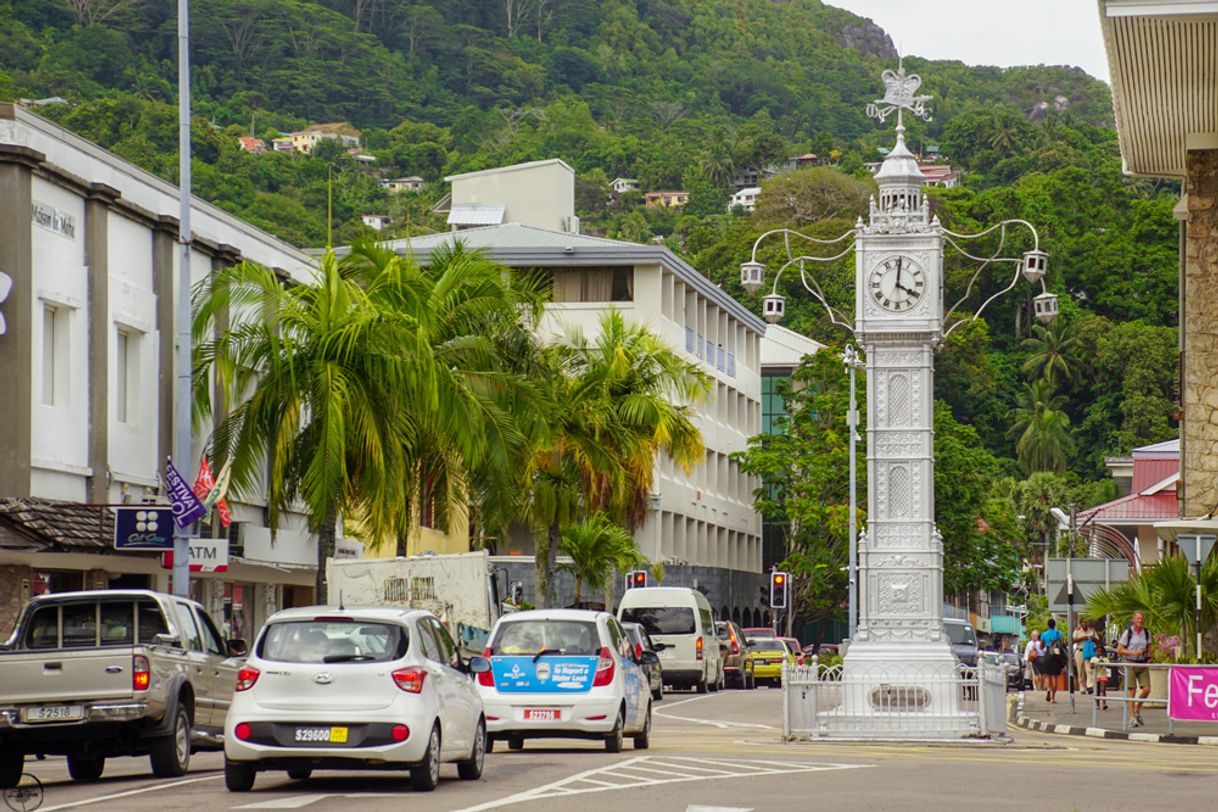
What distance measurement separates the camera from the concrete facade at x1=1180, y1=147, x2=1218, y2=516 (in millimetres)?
34500

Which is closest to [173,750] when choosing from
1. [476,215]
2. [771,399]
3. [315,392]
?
[315,392]

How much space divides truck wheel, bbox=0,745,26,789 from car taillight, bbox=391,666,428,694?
4070mm

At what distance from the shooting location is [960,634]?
47375 millimetres

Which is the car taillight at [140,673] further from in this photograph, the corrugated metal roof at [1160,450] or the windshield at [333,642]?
the corrugated metal roof at [1160,450]

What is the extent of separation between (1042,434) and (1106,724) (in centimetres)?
7107

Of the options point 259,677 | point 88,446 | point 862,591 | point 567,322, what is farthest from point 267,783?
point 567,322

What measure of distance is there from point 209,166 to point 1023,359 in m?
45.5

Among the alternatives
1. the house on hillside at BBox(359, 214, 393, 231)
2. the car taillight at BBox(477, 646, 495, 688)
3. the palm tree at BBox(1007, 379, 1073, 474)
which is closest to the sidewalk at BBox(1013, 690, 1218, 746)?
the car taillight at BBox(477, 646, 495, 688)

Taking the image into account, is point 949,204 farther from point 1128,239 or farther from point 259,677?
point 259,677

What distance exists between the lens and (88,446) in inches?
1282

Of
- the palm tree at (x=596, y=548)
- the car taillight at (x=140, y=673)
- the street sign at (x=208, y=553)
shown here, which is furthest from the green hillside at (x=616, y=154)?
the car taillight at (x=140, y=673)

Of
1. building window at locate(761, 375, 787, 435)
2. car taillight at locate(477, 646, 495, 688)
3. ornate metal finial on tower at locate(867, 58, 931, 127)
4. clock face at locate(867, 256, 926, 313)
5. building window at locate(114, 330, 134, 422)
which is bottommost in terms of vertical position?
car taillight at locate(477, 646, 495, 688)

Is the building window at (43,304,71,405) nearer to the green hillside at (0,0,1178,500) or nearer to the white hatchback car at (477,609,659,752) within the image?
the white hatchback car at (477,609,659,752)

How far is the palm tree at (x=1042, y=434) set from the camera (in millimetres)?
102500
